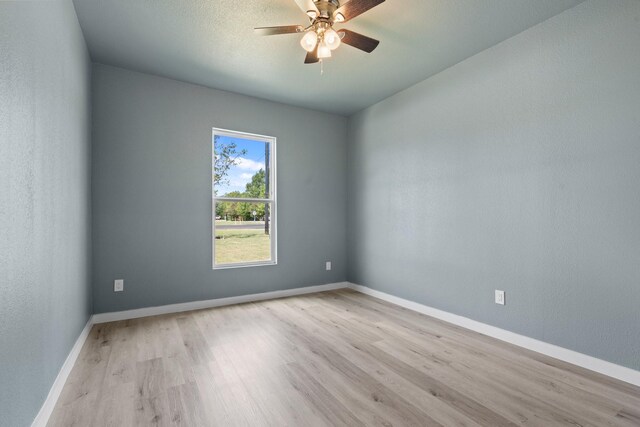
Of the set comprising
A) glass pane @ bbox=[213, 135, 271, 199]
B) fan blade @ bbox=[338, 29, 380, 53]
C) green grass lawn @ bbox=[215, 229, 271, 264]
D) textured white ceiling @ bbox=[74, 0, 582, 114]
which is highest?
textured white ceiling @ bbox=[74, 0, 582, 114]

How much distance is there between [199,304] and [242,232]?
3.32ft

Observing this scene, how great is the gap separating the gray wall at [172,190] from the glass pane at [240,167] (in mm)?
165

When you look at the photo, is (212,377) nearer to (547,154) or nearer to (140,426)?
(140,426)

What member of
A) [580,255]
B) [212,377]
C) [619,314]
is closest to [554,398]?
[619,314]

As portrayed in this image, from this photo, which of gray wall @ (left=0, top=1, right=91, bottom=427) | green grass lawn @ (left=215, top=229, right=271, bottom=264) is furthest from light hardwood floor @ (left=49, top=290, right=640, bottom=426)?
green grass lawn @ (left=215, top=229, right=271, bottom=264)

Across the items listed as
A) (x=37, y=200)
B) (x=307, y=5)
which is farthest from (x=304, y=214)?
(x=37, y=200)

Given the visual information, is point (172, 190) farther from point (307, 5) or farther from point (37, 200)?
point (307, 5)

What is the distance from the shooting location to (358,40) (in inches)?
90.5

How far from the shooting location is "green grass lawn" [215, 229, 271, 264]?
3.83m

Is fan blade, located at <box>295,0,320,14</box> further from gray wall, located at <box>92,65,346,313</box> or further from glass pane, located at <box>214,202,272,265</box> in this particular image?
glass pane, located at <box>214,202,272,265</box>

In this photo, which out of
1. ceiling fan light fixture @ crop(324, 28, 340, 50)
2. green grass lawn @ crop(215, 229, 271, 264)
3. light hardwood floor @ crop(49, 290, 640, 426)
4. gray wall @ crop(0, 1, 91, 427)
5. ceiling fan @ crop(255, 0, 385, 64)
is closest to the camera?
gray wall @ crop(0, 1, 91, 427)

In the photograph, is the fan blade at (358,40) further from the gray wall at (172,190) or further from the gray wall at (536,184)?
the gray wall at (172,190)

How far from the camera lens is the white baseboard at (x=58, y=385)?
5.10ft

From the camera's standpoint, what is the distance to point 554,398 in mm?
1843
